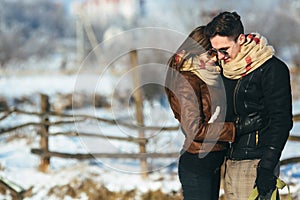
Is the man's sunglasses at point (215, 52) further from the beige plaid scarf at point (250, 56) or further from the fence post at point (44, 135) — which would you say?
the fence post at point (44, 135)

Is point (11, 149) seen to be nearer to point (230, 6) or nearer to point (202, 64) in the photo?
point (202, 64)

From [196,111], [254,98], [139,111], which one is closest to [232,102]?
[254,98]

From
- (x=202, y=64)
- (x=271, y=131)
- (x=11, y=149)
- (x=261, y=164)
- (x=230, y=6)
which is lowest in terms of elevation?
(x=11, y=149)

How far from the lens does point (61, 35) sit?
81.4 meters

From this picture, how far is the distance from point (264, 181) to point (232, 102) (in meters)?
0.42

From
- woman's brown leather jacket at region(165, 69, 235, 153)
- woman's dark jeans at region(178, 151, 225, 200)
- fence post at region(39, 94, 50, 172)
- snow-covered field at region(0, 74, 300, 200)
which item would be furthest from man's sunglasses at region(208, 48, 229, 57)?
fence post at region(39, 94, 50, 172)

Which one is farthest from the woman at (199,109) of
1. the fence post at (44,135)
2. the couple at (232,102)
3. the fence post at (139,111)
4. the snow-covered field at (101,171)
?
the fence post at (44,135)

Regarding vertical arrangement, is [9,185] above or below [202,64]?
below

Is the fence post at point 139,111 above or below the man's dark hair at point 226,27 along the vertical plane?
below

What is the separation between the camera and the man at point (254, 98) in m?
2.36

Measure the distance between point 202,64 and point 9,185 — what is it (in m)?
3.88

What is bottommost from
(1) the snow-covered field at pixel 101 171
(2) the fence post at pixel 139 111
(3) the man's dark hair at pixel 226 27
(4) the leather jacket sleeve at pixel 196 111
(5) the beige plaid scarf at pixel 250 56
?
(1) the snow-covered field at pixel 101 171

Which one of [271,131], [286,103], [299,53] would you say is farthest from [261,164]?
[299,53]

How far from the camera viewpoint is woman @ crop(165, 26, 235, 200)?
7.85ft
